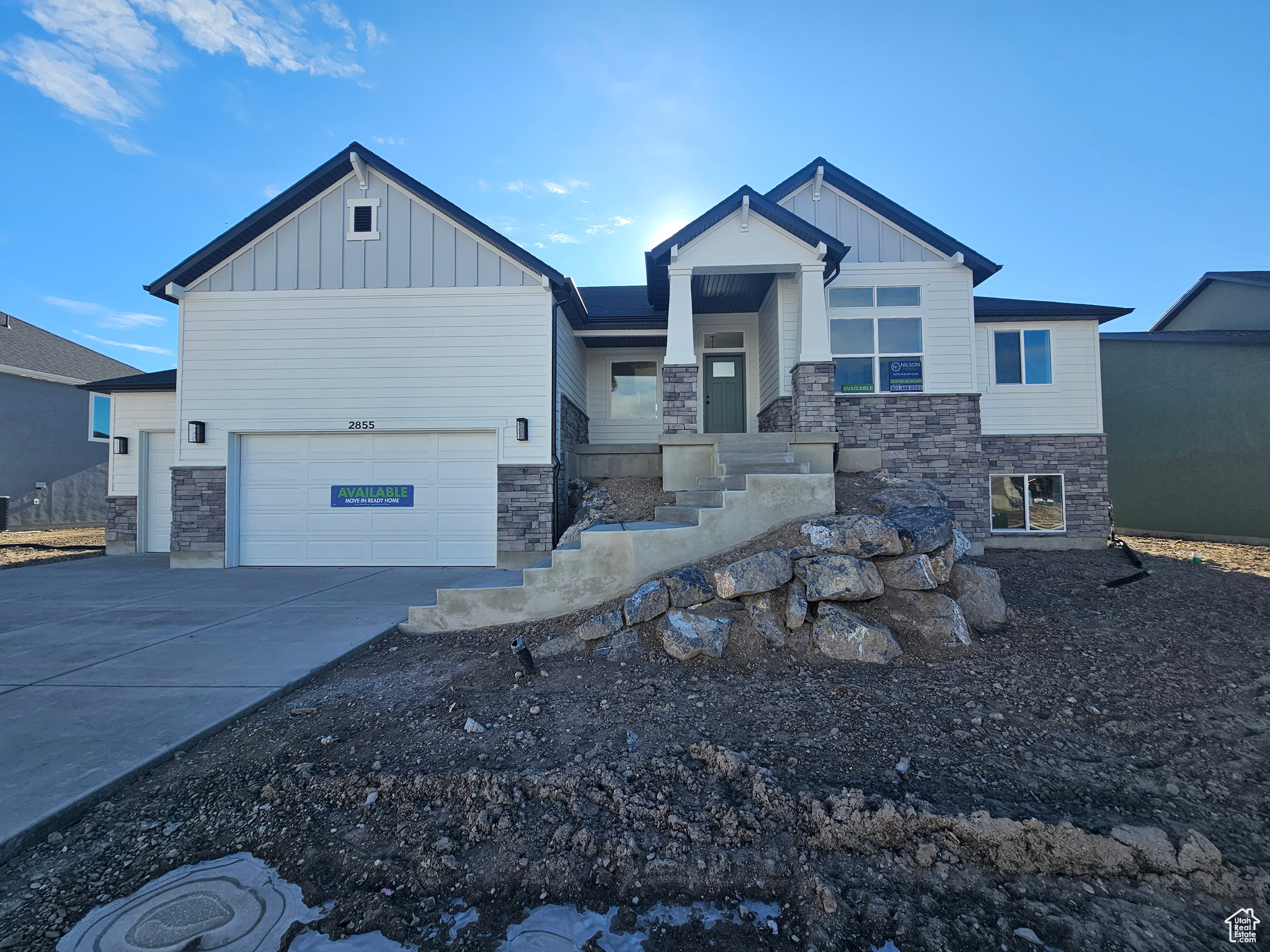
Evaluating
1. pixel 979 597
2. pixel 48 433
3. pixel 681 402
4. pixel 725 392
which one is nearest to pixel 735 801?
pixel 979 597

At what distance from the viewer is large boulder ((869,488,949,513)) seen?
5613 millimetres

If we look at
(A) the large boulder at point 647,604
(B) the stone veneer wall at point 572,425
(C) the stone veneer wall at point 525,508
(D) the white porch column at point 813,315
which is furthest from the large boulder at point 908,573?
(B) the stone veneer wall at point 572,425

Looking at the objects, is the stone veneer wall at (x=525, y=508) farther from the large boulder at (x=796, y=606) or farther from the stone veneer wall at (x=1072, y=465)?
the stone veneer wall at (x=1072, y=465)

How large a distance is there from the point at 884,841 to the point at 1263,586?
741 centimetres

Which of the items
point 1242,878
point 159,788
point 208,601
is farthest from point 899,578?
point 208,601

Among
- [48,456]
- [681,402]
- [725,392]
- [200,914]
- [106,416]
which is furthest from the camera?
[48,456]

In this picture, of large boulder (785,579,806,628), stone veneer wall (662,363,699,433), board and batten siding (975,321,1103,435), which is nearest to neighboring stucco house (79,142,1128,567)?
stone veneer wall (662,363,699,433)

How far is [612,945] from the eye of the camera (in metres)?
1.80

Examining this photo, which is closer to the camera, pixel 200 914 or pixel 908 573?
pixel 200 914

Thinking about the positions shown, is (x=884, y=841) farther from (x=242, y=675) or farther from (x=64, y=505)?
(x=64, y=505)

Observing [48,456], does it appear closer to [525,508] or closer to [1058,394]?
[525,508]

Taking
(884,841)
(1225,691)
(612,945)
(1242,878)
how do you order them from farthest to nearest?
(1225,691) < (884,841) < (1242,878) < (612,945)

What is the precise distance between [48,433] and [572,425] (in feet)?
58.0

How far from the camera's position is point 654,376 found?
461 inches
